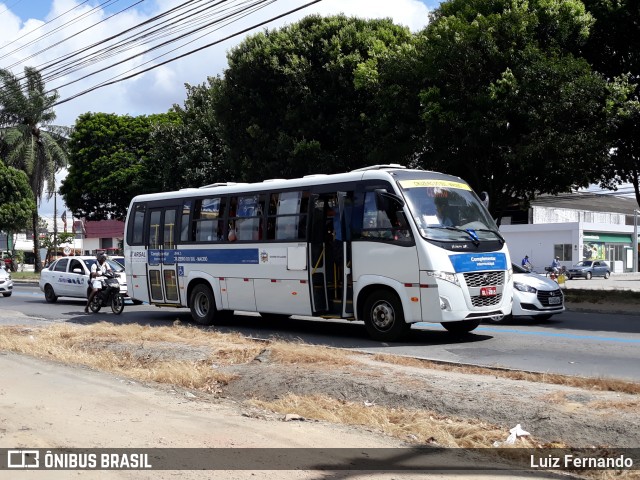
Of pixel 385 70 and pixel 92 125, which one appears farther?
pixel 92 125

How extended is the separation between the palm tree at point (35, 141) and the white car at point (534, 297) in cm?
4165

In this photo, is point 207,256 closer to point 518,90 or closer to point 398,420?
point 398,420

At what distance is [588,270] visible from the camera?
165 feet

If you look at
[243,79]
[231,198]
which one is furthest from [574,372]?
[243,79]

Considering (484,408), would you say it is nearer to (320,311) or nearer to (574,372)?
(574,372)

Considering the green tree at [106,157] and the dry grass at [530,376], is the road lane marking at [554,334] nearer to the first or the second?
the dry grass at [530,376]

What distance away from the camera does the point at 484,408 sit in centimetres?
727

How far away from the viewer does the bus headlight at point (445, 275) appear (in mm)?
12250

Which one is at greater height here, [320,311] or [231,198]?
[231,198]

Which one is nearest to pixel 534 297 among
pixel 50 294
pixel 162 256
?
pixel 162 256

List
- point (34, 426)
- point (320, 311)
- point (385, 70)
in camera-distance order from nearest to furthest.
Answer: point (34, 426) → point (320, 311) → point (385, 70)

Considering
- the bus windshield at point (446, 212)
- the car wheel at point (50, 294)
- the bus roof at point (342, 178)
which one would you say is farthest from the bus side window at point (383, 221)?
the car wheel at point (50, 294)

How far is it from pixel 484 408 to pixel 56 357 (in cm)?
682

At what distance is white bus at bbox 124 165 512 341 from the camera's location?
1252 cm
